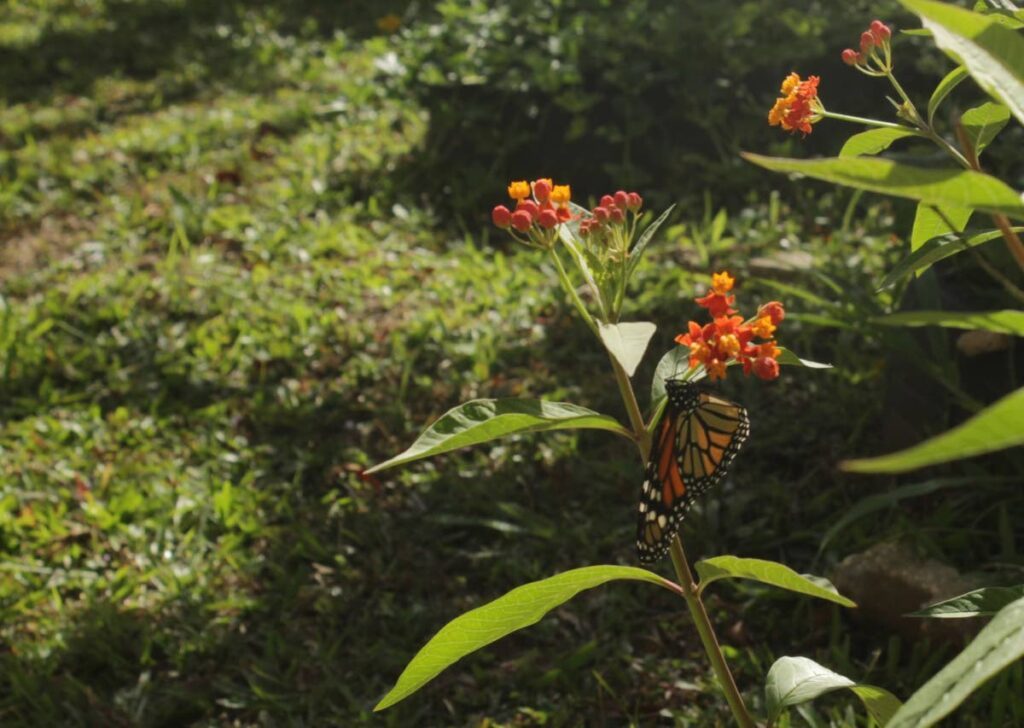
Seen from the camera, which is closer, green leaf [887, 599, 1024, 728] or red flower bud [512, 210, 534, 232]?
green leaf [887, 599, 1024, 728]

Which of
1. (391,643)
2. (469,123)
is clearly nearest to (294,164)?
(469,123)

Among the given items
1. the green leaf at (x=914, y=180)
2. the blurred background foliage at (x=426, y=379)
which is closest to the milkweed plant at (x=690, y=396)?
the green leaf at (x=914, y=180)

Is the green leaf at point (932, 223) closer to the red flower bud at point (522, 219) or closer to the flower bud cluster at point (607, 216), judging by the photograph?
the flower bud cluster at point (607, 216)

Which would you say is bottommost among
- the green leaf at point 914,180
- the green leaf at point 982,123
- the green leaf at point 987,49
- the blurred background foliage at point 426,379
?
the blurred background foliage at point 426,379

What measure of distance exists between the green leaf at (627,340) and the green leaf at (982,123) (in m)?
0.43

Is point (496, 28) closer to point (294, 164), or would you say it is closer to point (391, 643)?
point (294, 164)

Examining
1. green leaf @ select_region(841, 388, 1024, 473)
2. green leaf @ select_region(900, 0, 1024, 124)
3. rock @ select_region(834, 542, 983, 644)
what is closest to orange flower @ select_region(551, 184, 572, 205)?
green leaf @ select_region(900, 0, 1024, 124)

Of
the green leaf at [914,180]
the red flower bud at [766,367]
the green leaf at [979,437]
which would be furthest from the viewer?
the red flower bud at [766,367]

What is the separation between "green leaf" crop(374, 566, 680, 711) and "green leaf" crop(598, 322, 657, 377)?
0.83 feet

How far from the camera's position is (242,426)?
3.44 metres

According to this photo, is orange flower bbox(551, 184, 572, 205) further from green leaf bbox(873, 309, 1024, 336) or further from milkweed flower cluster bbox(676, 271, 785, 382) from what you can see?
green leaf bbox(873, 309, 1024, 336)

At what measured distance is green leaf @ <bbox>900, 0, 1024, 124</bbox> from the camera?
890mm

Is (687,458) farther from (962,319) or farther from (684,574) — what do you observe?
(962,319)

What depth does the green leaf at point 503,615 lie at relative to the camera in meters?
1.31
